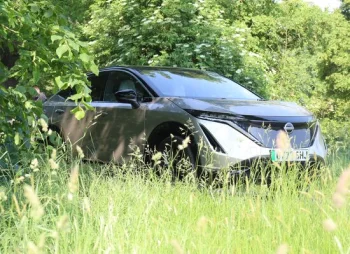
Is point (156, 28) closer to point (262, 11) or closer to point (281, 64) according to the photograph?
point (281, 64)

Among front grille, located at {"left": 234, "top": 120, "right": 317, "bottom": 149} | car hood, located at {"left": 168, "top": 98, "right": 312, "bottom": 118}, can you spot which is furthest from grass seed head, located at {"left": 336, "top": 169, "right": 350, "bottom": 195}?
car hood, located at {"left": 168, "top": 98, "right": 312, "bottom": 118}

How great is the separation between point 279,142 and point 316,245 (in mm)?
627

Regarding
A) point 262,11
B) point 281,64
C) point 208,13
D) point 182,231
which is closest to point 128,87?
point 182,231

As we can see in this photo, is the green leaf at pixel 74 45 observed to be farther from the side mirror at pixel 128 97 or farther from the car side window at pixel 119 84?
the car side window at pixel 119 84

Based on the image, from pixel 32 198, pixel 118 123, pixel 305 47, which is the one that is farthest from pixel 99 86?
pixel 305 47

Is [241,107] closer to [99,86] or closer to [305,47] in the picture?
[99,86]

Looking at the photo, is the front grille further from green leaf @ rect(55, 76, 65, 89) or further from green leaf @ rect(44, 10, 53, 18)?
green leaf @ rect(44, 10, 53, 18)

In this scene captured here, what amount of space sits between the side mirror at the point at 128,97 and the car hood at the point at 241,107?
0.49 metres

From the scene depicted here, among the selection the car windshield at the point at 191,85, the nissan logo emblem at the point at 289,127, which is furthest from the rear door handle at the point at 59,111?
the nissan logo emblem at the point at 289,127

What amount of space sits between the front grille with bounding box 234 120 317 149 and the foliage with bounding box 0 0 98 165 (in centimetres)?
159

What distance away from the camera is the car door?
5.46m

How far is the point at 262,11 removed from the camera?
20125 mm

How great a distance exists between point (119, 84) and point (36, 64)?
2434 mm

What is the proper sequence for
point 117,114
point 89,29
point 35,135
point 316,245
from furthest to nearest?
point 89,29
point 117,114
point 35,135
point 316,245
